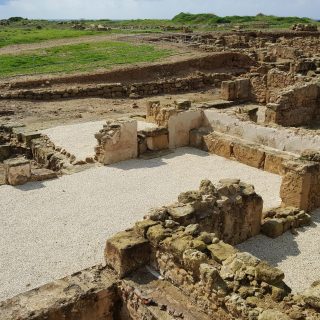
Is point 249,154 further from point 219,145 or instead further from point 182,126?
point 182,126

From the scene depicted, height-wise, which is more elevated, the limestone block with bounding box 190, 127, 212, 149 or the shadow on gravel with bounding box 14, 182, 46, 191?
the limestone block with bounding box 190, 127, 212, 149

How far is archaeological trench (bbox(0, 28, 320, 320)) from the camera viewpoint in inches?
261

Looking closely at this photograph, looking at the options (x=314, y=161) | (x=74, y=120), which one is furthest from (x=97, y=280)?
(x=74, y=120)

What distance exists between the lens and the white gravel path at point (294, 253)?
8.70 metres

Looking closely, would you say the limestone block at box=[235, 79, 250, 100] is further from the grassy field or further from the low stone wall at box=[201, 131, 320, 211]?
the grassy field

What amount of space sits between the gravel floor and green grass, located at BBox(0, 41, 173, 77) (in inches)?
601

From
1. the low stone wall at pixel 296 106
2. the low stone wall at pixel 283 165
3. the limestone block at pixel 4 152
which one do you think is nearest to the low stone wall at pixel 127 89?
the limestone block at pixel 4 152

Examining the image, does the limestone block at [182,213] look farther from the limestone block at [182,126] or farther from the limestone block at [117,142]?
the limestone block at [182,126]

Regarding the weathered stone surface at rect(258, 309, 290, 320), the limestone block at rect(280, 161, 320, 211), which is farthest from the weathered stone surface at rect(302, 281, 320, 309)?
the limestone block at rect(280, 161, 320, 211)

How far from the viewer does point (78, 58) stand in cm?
3138

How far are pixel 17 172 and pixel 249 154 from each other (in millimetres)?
6704

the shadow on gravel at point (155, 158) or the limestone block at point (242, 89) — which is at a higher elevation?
the limestone block at point (242, 89)

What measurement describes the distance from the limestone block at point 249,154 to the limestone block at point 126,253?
6.66m

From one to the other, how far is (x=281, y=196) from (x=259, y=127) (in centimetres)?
384
